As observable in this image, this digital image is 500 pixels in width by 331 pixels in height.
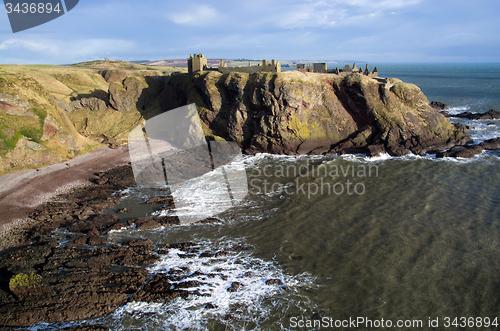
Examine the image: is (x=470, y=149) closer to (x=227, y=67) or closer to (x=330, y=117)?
(x=330, y=117)

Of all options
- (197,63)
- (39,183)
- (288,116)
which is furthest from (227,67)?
(39,183)

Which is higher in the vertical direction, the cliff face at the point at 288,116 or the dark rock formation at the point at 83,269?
the cliff face at the point at 288,116

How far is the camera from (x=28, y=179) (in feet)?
81.6

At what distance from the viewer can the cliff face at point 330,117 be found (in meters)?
32.1

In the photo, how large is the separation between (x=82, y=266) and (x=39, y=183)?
1369 cm

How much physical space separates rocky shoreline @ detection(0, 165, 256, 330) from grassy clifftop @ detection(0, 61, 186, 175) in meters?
9.13

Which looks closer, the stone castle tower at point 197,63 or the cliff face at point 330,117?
the cliff face at point 330,117

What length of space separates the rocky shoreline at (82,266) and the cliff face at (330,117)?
1588 centimetres

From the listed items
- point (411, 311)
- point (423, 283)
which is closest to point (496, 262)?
point (423, 283)

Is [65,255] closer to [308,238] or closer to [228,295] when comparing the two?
[228,295]

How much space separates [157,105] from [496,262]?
4088 cm

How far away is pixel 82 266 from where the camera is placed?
1480 cm

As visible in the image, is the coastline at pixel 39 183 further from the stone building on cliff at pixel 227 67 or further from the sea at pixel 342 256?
the stone building on cliff at pixel 227 67

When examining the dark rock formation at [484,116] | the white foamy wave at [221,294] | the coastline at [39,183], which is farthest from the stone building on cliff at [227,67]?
the dark rock formation at [484,116]
